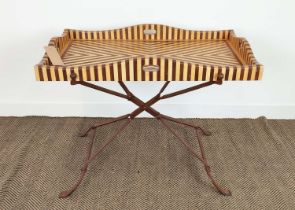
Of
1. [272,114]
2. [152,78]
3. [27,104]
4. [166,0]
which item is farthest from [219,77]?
[27,104]

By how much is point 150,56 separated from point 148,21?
72 cm

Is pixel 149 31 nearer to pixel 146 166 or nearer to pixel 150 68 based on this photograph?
pixel 150 68

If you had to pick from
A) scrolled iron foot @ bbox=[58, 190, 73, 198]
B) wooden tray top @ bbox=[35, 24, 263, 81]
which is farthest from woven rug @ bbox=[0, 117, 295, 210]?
wooden tray top @ bbox=[35, 24, 263, 81]

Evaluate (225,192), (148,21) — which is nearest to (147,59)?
(148,21)

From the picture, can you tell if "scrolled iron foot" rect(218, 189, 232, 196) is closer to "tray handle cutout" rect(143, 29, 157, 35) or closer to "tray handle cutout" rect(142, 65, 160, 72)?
"tray handle cutout" rect(142, 65, 160, 72)

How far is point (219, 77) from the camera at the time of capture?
4.90ft

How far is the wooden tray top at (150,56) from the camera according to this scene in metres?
1.47

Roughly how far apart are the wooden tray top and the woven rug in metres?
0.69

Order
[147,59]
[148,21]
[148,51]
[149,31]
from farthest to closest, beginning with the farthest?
[148,21] < [149,31] < [148,51] < [147,59]

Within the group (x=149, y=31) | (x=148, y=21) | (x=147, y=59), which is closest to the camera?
(x=147, y=59)

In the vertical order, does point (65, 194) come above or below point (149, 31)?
below

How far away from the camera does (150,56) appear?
4.81ft

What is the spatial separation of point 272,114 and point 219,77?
3.96 feet

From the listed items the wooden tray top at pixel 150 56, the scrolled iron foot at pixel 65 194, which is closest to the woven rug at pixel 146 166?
the scrolled iron foot at pixel 65 194
